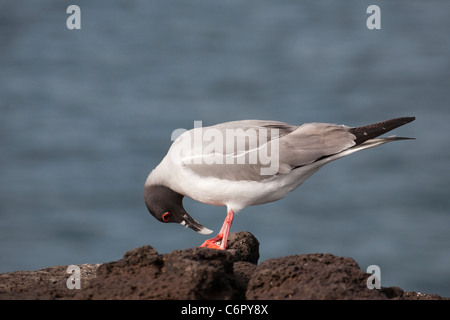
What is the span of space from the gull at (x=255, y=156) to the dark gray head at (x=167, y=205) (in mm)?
556

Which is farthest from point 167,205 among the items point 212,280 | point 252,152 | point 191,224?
point 212,280

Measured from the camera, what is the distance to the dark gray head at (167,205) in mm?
9086

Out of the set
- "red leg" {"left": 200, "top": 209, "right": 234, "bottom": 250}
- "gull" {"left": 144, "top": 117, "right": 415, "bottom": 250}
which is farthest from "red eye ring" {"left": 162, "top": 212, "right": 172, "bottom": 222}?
"red leg" {"left": 200, "top": 209, "right": 234, "bottom": 250}

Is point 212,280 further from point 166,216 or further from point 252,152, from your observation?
point 166,216

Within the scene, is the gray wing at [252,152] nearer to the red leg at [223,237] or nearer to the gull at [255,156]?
the gull at [255,156]

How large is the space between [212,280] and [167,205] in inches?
150

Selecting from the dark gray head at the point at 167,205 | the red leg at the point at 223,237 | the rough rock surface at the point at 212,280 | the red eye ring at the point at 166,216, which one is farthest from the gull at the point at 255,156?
the rough rock surface at the point at 212,280

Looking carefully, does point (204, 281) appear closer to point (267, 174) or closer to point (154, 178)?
point (267, 174)

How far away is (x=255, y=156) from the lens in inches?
330

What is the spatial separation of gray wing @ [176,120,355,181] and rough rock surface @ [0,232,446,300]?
2269 millimetres

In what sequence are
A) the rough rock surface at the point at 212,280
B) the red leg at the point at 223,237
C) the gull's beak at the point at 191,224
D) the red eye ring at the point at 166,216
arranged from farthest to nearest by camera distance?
1. the gull's beak at the point at 191,224
2. the red eye ring at the point at 166,216
3. the red leg at the point at 223,237
4. the rough rock surface at the point at 212,280

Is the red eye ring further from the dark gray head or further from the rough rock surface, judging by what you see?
the rough rock surface

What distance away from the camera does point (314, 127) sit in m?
8.66
